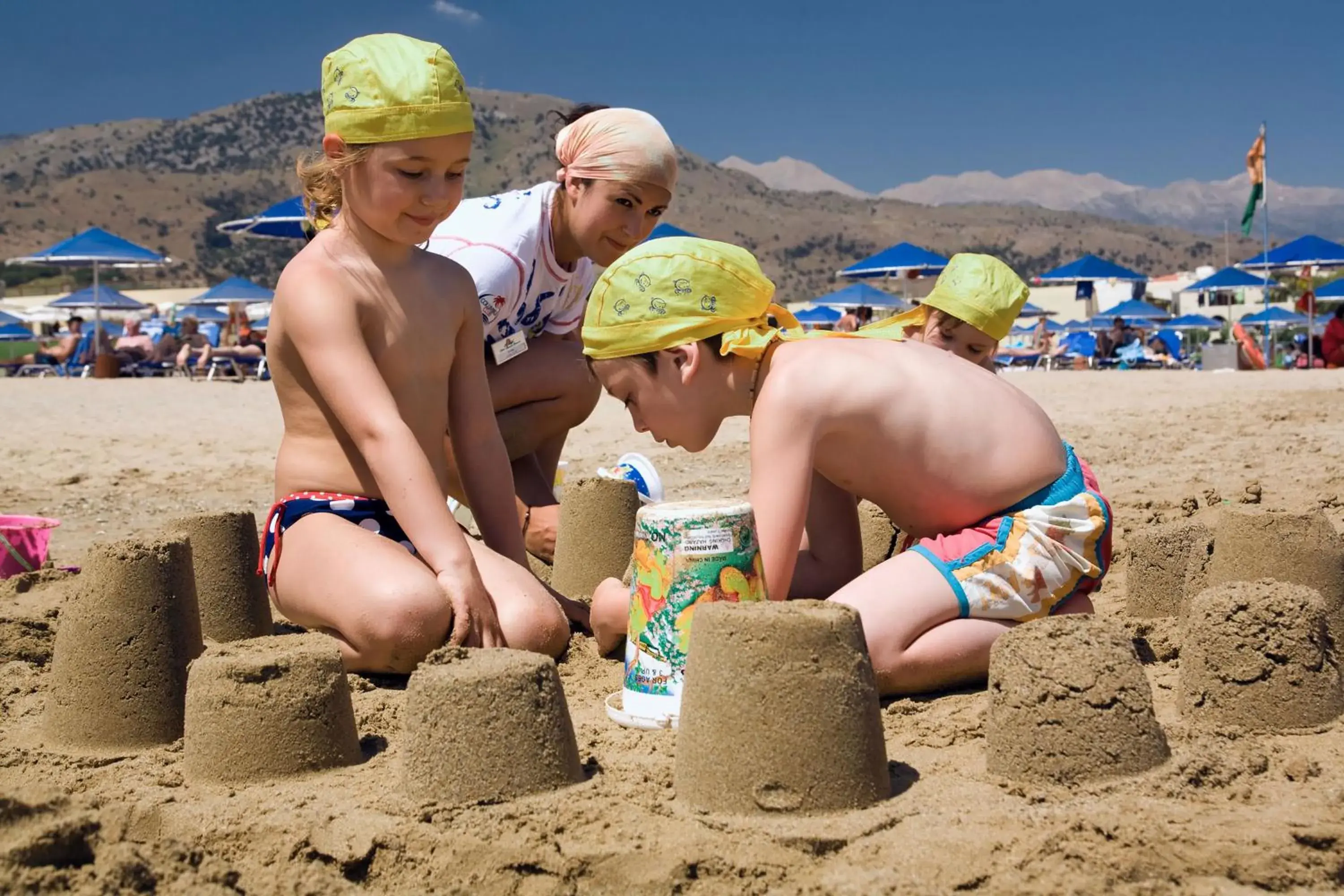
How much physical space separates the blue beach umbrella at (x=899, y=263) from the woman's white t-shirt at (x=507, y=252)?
21.2m

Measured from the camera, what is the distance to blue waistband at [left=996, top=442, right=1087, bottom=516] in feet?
10.7

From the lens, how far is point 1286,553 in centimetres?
332

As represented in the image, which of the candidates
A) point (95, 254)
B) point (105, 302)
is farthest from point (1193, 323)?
point (105, 302)

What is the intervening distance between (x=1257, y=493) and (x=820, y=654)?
3.73 m

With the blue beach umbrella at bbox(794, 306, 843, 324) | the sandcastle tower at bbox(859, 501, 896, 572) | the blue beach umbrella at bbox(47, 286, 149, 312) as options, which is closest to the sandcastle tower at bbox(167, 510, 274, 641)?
the sandcastle tower at bbox(859, 501, 896, 572)

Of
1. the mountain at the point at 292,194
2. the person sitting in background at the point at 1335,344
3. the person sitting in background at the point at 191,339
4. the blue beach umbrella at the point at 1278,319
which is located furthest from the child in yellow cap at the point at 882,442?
the mountain at the point at 292,194

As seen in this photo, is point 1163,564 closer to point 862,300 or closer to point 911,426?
point 911,426

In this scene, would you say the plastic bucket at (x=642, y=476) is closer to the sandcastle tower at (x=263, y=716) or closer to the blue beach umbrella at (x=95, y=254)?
the sandcastle tower at (x=263, y=716)

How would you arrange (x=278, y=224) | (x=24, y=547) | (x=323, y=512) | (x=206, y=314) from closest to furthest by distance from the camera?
1. (x=323, y=512)
2. (x=24, y=547)
3. (x=278, y=224)
4. (x=206, y=314)

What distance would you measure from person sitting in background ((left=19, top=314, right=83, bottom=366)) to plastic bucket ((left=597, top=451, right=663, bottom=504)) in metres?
18.9

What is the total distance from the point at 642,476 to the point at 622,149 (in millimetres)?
1309

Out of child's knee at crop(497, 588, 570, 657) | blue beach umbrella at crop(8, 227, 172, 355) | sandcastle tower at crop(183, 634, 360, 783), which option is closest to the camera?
sandcastle tower at crop(183, 634, 360, 783)

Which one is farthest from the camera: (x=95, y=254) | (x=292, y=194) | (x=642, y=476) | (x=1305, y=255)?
(x=292, y=194)

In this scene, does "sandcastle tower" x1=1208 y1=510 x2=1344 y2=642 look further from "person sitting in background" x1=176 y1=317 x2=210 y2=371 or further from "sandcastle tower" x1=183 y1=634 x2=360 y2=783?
"person sitting in background" x1=176 y1=317 x2=210 y2=371
